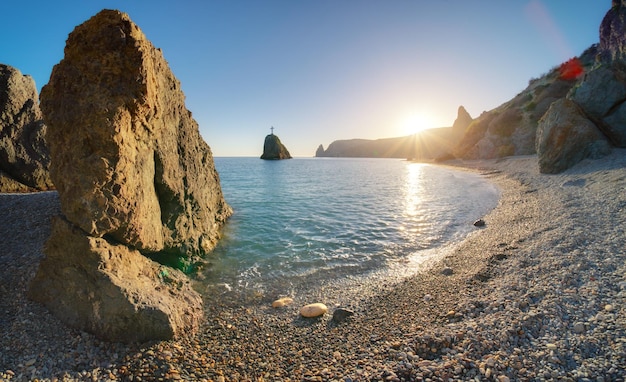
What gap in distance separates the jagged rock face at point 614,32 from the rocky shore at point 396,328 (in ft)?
103

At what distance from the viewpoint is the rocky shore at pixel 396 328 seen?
173 inches

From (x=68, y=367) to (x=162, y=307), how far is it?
5.53ft

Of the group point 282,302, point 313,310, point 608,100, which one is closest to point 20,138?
point 282,302

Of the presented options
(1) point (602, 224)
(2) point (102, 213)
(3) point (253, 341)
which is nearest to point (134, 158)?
(2) point (102, 213)

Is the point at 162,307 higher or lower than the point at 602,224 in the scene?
lower

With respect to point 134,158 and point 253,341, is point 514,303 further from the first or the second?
point 134,158

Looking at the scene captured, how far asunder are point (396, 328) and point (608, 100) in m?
27.8

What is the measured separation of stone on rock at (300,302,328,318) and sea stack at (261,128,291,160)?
142 metres

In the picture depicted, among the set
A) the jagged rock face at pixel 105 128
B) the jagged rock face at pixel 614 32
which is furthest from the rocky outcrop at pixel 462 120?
the jagged rock face at pixel 105 128

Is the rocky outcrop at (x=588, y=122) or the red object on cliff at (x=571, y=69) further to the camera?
the red object on cliff at (x=571, y=69)

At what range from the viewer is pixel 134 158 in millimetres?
7051

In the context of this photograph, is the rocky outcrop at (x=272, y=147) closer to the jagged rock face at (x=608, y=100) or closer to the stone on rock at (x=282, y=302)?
the jagged rock face at (x=608, y=100)

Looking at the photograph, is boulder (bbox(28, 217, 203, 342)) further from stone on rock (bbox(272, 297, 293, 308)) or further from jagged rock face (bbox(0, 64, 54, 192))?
jagged rock face (bbox(0, 64, 54, 192))

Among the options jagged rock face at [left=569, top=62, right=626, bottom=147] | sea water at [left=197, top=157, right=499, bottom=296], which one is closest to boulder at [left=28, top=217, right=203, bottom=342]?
sea water at [left=197, top=157, right=499, bottom=296]
